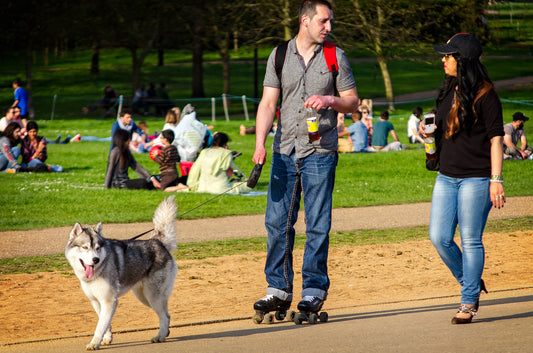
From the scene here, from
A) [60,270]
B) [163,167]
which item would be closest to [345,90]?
[60,270]

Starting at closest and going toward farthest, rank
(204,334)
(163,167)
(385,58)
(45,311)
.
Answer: (204,334) < (45,311) < (163,167) < (385,58)

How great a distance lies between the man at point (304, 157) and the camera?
18.5ft

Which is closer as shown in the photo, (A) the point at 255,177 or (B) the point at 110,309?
(B) the point at 110,309

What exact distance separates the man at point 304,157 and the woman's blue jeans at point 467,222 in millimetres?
878

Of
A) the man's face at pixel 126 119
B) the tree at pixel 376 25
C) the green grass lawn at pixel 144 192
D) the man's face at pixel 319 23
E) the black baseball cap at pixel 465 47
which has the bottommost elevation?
the green grass lawn at pixel 144 192

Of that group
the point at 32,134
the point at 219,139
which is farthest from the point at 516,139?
the point at 32,134

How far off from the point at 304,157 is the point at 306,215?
0.47 metres

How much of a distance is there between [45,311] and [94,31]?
134ft

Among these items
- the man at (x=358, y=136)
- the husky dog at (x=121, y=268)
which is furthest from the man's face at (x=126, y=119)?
the husky dog at (x=121, y=268)

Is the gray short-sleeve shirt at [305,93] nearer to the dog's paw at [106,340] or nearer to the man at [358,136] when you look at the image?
the dog's paw at [106,340]

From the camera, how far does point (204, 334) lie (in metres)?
5.56

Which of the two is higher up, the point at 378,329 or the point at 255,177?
the point at 255,177

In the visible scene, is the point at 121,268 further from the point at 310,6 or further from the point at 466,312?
the point at 466,312

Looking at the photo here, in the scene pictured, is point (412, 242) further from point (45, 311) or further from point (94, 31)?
point (94, 31)
